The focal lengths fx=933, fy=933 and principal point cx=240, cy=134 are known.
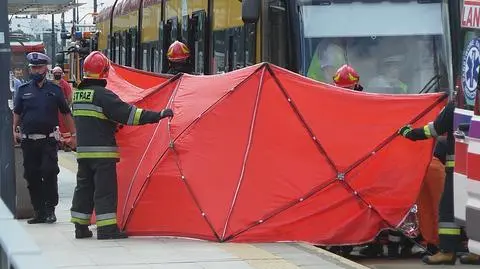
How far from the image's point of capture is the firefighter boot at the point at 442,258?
29.5 ft

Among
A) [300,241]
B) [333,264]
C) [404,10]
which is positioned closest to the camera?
[333,264]

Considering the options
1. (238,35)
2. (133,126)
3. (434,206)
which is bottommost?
(434,206)

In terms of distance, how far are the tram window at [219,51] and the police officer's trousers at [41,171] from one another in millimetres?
4600

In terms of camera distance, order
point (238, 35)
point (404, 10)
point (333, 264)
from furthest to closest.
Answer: point (238, 35) < point (404, 10) < point (333, 264)

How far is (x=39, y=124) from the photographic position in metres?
10.5

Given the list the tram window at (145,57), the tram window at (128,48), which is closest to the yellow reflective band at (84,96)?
the tram window at (145,57)

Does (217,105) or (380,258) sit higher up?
(217,105)

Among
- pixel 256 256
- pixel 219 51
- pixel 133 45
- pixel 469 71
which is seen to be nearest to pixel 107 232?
pixel 256 256

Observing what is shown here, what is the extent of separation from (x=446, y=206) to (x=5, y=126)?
4.24m

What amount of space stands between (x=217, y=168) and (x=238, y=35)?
4647mm

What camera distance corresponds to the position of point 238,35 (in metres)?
13.7

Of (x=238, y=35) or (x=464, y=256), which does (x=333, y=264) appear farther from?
(x=238, y=35)

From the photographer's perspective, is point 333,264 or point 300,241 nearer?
point 333,264

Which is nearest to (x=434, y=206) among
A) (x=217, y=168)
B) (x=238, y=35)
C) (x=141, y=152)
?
(x=217, y=168)
